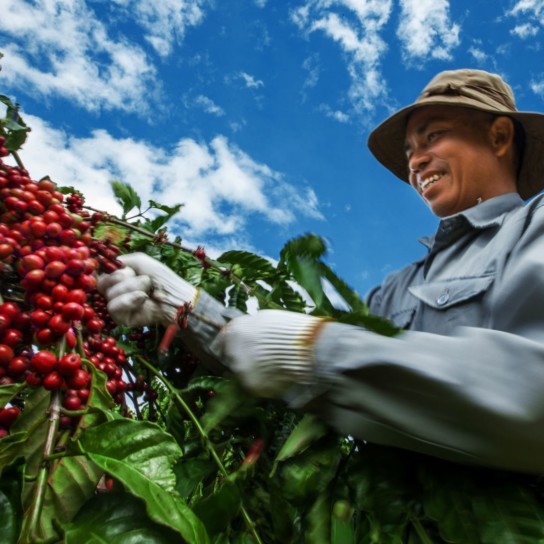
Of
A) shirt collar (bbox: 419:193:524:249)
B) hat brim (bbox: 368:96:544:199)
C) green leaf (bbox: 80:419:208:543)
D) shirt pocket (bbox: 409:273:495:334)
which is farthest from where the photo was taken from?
hat brim (bbox: 368:96:544:199)

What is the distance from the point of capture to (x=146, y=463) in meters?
0.78

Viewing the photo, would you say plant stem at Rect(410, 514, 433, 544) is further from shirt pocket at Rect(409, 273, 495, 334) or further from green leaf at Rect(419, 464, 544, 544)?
shirt pocket at Rect(409, 273, 495, 334)

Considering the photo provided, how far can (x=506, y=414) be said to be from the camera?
801mm

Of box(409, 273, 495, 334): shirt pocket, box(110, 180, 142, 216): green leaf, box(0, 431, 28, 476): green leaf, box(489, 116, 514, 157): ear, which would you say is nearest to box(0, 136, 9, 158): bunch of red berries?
box(110, 180, 142, 216): green leaf

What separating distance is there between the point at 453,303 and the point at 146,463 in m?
0.74

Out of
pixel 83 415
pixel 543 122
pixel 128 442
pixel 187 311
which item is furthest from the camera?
pixel 543 122

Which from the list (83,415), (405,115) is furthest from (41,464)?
(405,115)

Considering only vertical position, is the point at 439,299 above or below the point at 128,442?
above

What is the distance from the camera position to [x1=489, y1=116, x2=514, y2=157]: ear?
1.70 meters

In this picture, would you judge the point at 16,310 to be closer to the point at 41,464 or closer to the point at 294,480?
the point at 41,464

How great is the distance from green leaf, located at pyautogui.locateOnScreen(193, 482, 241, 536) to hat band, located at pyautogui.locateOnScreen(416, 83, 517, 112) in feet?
4.26

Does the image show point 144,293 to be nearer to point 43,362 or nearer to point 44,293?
point 44,293

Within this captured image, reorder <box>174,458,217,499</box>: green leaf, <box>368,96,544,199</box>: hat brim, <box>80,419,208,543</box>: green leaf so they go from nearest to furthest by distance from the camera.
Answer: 1. <box>80,419,208,543</box>: green leaf
2. <box>174,458,217,499</box>: green leaf
3. <box>368,96,544,199</box>: hat brim

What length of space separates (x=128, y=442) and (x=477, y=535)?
1.68ft
